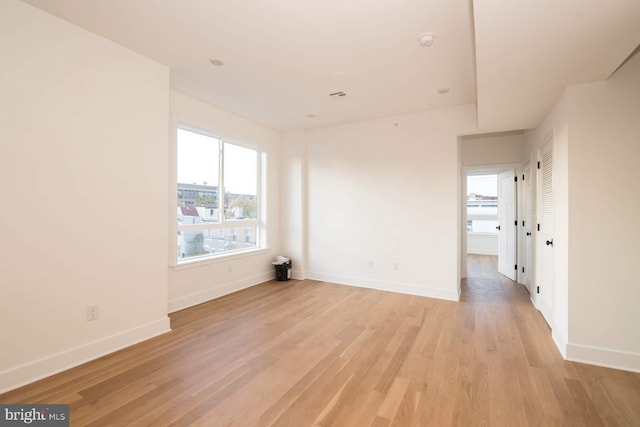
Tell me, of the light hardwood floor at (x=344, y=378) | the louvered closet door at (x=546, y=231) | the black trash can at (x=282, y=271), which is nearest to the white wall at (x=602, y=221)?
the light hardwood floor at (x=344, y=378)

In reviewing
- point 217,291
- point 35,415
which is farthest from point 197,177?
point 35,415

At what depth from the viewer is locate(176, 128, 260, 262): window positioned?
157 inches

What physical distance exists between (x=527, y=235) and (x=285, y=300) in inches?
164

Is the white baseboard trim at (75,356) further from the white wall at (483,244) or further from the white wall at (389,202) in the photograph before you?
the white wall at (483,244)

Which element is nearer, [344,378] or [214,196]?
[344,378]

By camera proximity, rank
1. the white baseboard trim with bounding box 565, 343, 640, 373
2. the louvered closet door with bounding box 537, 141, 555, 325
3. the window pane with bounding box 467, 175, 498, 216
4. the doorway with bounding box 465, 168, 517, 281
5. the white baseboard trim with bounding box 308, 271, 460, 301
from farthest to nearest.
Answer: the window pane with bounding box 467, 175, 498, 216 → the doorway with bounding box 465, 168, 517, 281 → the white baseboard trim with bounding box 308, 271, 460, 301 → the louvered closet door with bounding box 537, 141, 555, 325 → the white baseboard trim with bounding box 565, 343, 640, 373

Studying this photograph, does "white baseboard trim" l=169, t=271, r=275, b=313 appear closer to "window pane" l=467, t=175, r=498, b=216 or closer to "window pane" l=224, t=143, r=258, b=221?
"window pane" l=224, t=143, r=258, b=221

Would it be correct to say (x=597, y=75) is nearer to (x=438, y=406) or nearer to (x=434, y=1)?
(x=434, y=1)

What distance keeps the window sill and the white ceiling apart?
2326 millimetres

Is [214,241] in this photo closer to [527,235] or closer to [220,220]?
[220,220]

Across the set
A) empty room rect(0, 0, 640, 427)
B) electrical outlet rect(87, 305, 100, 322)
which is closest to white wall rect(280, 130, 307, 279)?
empty room rect(0, 0, 640, 427)

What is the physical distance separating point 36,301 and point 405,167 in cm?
458

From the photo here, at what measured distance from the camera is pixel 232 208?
188 inches

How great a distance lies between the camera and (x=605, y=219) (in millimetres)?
2494
